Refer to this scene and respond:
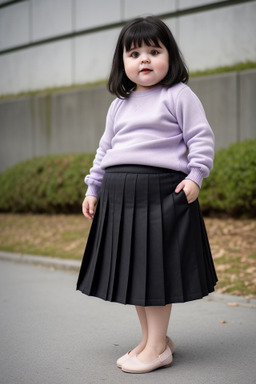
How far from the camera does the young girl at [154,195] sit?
3070 mm

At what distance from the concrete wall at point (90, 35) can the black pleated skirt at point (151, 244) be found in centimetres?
647

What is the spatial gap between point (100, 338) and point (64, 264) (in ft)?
10.4

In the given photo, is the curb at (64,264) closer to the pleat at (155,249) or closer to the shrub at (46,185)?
the pleat at (155,249)

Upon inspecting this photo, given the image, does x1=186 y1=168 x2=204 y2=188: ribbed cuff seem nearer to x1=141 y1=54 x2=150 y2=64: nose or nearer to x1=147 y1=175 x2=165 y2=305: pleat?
x1=147 y1=175 x2=165 y2=305: pleat

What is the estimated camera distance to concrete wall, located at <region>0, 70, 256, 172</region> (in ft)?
28.5

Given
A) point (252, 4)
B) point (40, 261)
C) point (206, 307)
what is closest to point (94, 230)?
point (206, 307)

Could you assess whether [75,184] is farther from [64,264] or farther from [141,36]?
[141,36]

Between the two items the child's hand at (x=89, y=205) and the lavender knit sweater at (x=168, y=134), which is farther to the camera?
the child's hand at (x=89, y=205)

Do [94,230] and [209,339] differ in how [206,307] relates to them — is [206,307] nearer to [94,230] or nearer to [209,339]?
[209,339]

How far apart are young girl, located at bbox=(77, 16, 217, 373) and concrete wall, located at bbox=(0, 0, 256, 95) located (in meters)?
6.27

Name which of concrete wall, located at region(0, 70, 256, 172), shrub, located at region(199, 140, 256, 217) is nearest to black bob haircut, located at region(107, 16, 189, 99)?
shrub, located at region(199, 140, 256, 217)

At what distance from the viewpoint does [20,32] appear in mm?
13547

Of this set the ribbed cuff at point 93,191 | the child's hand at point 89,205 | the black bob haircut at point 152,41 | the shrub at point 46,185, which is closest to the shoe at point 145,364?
the child's hand at point 89,205

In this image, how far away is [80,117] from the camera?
38.2ft
